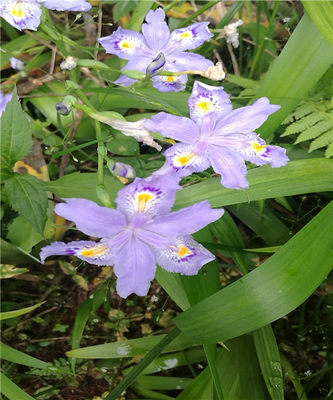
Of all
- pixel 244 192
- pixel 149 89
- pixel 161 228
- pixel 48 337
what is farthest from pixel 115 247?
pixel 48 337

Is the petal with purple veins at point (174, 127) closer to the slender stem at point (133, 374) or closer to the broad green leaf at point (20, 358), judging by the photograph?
the slender stem at point (133, 374)

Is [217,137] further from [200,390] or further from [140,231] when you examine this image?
[200,390]

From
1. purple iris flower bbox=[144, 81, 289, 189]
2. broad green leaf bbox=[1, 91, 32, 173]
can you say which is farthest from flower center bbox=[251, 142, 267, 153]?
Answer: broad green leaf bbox=[1, 91, 32, 173]

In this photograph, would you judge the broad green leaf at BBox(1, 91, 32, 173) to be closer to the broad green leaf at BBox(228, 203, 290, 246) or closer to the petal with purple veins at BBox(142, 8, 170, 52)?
the petal with purple veins at BBox(142, 8, 170, 52)

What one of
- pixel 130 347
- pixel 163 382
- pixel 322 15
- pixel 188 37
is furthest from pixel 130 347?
pixel 322 15

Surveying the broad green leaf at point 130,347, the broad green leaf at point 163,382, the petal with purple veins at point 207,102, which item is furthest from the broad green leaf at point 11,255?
the petal with purple veins at point 207,102

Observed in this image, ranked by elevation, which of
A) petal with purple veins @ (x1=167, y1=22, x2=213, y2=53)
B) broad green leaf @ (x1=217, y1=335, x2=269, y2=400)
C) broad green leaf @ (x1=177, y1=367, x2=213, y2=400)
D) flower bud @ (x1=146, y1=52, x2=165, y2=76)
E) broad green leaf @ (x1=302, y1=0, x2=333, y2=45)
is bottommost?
broad green leaf @ (x1=177, y1=367, x2=213, y2=400)
